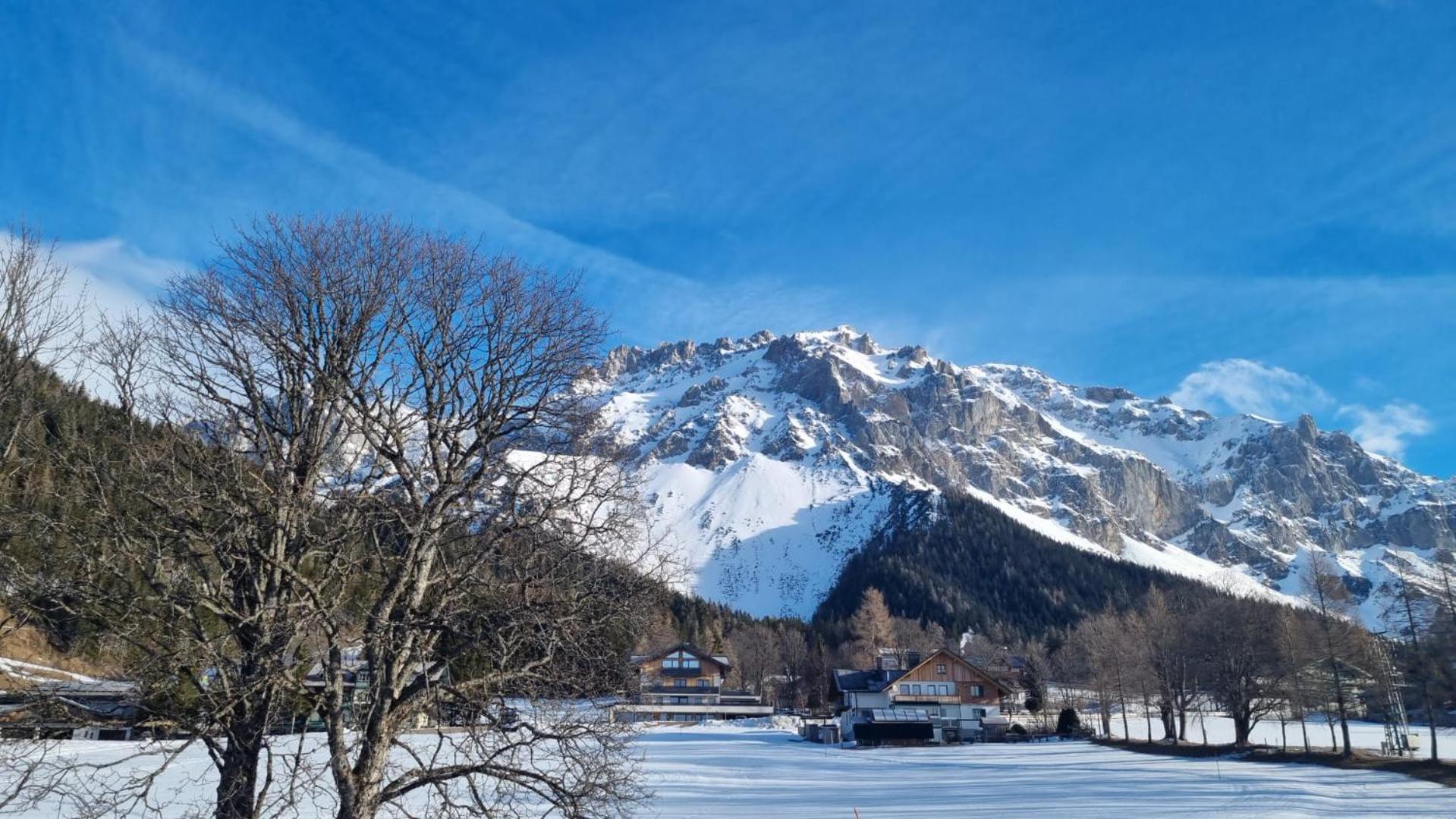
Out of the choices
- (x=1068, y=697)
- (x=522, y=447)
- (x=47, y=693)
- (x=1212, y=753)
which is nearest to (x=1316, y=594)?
(x=1212, y=753)

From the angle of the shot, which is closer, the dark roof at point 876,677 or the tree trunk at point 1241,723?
the tree trunk at point 1241,723

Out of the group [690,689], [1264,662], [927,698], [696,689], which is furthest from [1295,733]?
[690,689]

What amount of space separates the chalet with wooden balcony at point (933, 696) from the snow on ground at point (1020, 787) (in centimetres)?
2966

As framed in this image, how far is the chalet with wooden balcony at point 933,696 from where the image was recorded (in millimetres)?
83000

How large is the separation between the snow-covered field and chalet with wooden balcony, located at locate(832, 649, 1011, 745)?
100 ft

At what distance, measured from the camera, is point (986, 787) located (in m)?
33.6

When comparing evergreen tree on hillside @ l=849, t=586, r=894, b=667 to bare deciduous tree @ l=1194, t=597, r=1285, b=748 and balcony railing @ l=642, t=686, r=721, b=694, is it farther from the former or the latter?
bare deciduous tree @ l=1194, t=597, r=1285, b=748

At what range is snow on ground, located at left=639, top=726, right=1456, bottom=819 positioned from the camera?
84.0 ft

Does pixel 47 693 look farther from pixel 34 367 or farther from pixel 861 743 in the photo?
pixel 861 743

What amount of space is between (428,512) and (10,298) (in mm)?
8703

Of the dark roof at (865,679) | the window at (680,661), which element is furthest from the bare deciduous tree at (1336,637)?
the window at (680,661)

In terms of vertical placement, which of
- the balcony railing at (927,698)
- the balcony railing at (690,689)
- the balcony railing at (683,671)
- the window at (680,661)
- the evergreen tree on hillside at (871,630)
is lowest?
the balcony railing at (690,689)

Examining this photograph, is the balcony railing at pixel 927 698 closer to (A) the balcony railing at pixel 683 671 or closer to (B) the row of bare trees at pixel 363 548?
(A) the balcony railing at pixel 683 671

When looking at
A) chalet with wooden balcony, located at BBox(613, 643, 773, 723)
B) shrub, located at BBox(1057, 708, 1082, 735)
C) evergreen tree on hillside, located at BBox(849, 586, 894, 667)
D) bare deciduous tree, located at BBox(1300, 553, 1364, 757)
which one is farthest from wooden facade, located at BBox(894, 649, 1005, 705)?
bare deciduous tree, located at BBox(1300, 553, 1364, 757)
